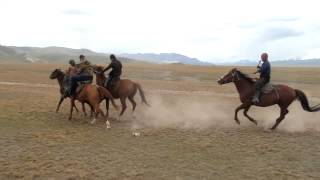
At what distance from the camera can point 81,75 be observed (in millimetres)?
18422

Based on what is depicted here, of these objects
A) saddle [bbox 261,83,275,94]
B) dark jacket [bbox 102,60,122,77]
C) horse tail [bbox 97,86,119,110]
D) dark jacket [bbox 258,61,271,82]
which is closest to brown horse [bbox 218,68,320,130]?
saddle [bbox 261,83,275,94]

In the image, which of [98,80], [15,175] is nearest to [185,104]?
[98,80]

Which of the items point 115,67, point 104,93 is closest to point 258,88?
point 115,67

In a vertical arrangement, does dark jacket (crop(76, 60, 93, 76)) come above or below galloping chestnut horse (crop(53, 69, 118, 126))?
above

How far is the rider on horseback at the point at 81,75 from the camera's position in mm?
18344

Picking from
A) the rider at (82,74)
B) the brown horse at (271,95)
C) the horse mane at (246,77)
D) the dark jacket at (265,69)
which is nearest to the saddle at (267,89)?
the brown horse at (271,95)

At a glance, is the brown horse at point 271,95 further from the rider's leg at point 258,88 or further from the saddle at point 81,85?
the saddle at point 81,85

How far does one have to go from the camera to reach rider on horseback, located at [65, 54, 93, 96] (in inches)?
722

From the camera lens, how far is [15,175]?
11023 mm

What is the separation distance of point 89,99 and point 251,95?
19.7 ft

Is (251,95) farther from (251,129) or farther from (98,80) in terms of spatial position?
(98,80)

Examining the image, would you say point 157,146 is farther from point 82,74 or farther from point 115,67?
point 82,74

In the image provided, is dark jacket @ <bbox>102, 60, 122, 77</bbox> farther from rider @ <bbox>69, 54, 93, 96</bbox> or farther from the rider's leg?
the rider's leg

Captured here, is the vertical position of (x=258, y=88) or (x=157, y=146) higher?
(x=258, y=88)
